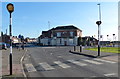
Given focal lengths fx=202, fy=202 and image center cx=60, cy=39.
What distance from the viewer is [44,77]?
428 inches

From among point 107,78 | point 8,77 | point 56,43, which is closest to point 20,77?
point 8,77

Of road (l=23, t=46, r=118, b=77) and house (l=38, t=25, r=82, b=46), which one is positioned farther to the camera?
house (l=38, t=25, r=82, b=46)

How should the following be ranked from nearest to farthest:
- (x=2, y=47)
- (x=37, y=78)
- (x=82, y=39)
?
(x=37, y=78), (x=2, y=47), (x=82, y=39)

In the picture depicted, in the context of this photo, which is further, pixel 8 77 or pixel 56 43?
pixel 56 43

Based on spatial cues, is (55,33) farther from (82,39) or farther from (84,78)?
(84,78)

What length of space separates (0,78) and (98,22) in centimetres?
1767

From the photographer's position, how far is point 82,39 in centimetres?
8931

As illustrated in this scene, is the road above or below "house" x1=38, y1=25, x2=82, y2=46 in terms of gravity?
below

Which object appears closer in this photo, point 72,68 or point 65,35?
point 72,68

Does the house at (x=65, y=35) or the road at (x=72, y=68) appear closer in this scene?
the road at (x=72, y=68)

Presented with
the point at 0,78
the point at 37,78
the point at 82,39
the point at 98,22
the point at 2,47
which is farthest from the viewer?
the point at 82,39

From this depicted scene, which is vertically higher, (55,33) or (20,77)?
(55,33)

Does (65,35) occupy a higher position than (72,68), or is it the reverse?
(65,35)

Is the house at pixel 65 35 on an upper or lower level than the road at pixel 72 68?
upper
